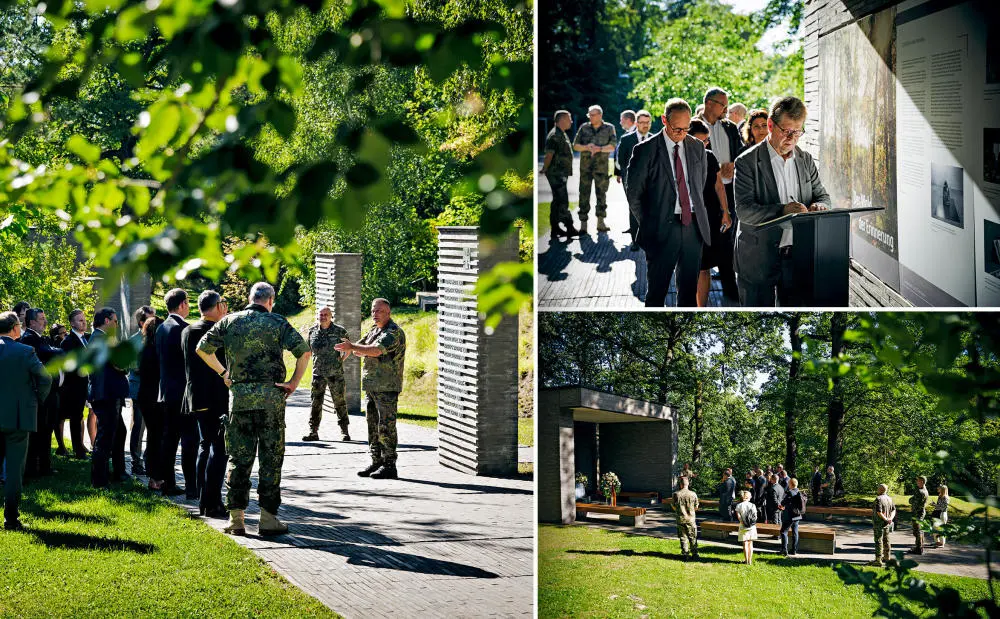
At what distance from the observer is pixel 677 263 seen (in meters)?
5.66

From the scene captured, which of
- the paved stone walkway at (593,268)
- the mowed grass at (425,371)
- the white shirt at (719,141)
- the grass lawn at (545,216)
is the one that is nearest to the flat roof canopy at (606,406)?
the paved stone walkway at (593,268)

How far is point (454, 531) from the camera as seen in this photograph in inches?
374

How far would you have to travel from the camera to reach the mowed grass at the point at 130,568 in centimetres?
710

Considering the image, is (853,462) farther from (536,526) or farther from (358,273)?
(358,273)

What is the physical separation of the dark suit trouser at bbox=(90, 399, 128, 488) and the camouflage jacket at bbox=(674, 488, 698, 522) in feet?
22.1

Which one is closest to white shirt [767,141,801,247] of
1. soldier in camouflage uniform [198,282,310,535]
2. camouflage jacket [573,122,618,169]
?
camouflage jacket [573,122,618,169]

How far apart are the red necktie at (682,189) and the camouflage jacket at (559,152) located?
56 cm

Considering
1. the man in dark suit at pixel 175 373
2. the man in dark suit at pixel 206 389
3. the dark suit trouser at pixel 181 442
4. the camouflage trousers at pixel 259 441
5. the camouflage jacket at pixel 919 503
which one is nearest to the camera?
the camouflage jacket at pixel 919 503

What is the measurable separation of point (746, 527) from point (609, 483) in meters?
0.80

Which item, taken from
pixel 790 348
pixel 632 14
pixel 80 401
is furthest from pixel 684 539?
pixel 80 401

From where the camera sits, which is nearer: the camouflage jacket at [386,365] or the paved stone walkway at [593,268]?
the paved stone walkway at [593,268]

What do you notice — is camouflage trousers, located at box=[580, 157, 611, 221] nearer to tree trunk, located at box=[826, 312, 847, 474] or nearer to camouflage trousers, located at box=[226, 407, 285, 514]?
tree trunk, located at box=[826, 312, 847, 474]

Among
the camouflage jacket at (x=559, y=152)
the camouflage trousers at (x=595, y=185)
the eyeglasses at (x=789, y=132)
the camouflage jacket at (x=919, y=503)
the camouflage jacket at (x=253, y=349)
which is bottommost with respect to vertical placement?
the camouflage jacket at (x=919, y=503)

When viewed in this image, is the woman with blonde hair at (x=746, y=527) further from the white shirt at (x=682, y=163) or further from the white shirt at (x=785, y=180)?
the white shirt at (x=682, y=163)
